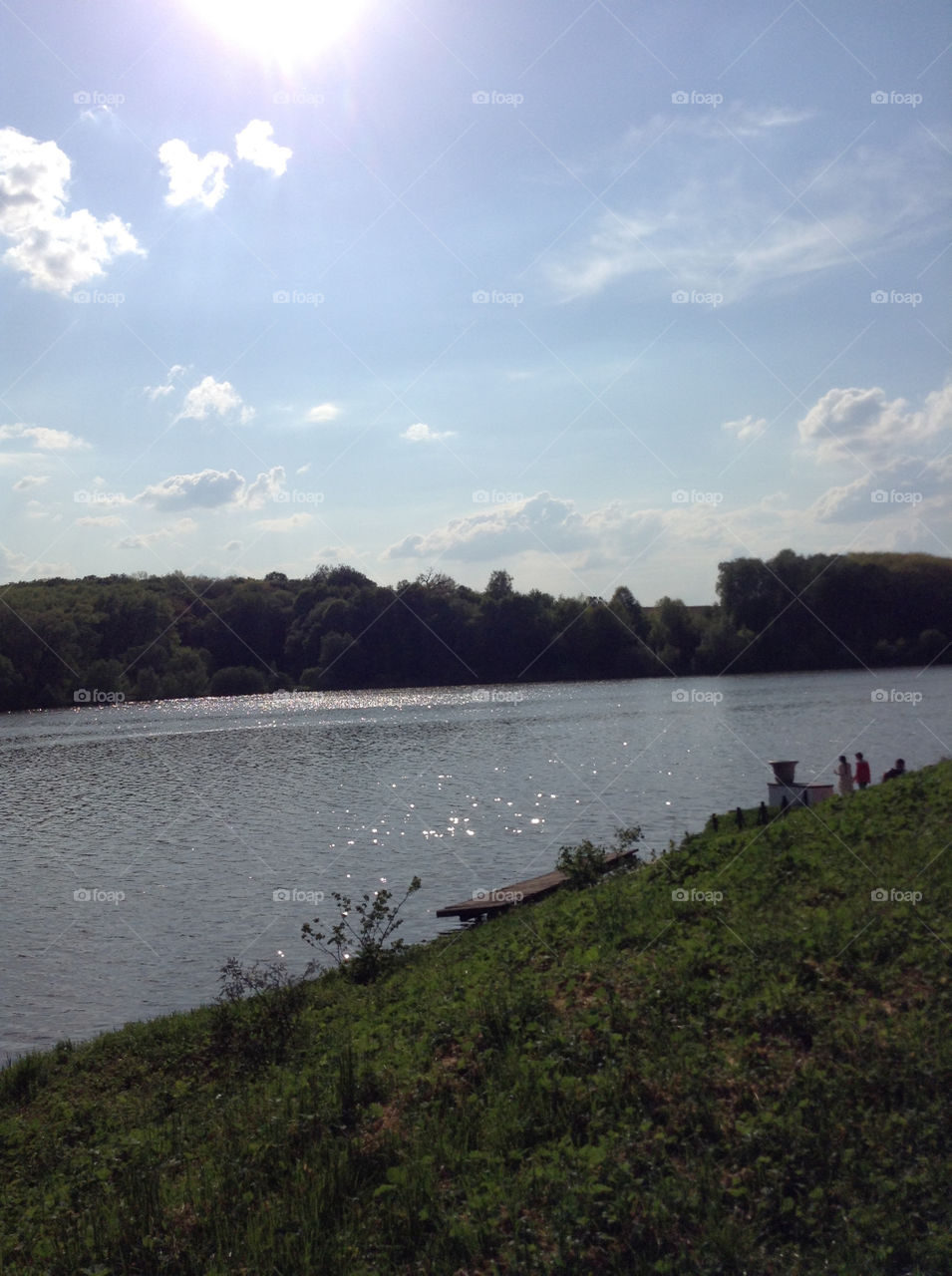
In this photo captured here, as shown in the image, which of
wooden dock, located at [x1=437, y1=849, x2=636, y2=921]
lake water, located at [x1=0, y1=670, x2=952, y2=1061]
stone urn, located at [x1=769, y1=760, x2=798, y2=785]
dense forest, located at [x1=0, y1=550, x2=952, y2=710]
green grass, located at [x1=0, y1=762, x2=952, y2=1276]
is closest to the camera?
green grass, located at [x1=0, y1=762, x2=952, y2=1276]

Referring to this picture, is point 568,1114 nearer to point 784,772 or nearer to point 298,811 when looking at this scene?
point 784,772

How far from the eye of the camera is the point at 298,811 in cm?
3494

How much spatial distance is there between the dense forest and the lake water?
117ft

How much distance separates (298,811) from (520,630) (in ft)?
282

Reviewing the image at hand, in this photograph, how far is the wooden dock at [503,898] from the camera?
18547 millimetres

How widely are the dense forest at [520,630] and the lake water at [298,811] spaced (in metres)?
35.8

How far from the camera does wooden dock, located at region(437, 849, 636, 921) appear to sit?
18.5 m

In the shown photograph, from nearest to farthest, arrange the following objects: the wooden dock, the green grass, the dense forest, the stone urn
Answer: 1. the green grass
2. the wooden dock
3. the stone urn
4. the dense forest

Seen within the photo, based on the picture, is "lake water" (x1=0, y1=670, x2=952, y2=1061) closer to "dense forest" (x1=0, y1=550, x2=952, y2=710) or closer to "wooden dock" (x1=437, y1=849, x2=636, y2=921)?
"wooden dock" (x1=437, y1=849, x2=636, y2=921)

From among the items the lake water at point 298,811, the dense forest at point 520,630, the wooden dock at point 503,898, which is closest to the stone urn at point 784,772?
the lake water at point 298,811

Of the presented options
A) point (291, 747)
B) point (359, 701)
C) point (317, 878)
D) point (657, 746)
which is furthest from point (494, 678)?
point (317, 878)

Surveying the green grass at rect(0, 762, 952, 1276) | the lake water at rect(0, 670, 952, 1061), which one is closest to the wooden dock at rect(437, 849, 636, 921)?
the lake water at rect(0, 670, 952, 1061)

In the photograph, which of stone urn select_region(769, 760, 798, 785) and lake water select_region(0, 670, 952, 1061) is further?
stone urn select_region(769, 760, 798, 785)

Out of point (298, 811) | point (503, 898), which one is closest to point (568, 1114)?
point (503, 898)
